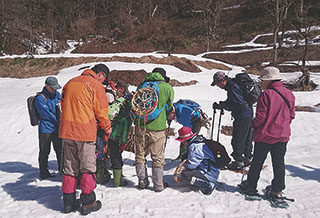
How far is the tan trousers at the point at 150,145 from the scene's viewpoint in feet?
13.9

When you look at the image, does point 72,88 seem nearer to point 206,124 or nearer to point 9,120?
point 206,124

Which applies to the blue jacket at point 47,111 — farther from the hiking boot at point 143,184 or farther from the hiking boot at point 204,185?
the hiking boot at point 204,185

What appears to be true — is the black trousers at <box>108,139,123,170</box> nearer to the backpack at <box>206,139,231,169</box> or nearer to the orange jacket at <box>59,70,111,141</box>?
the orange jacket at <box>59,70,111,141</box>

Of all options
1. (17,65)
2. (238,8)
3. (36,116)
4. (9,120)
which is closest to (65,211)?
(36,116)

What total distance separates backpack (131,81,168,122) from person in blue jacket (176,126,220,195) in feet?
2.62

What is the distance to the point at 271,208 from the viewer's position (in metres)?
3.66

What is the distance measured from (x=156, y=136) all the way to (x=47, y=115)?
2280mm

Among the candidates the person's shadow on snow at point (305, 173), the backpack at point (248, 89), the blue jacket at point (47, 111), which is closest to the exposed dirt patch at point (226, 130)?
the person's shadow on snow at point (305, 173)

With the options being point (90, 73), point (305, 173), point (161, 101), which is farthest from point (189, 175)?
point (305, 173)

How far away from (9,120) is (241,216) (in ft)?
31.4

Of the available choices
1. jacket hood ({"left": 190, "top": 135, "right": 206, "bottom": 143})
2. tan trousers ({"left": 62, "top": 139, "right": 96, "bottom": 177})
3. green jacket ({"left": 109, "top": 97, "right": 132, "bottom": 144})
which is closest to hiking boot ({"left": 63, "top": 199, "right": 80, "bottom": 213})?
tan trousers ({"left": 62, "top": 139, "right": 96, "bottom": 177})

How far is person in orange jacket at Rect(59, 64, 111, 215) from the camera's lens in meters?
3.49

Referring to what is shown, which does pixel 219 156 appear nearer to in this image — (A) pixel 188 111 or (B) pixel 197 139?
(B) pixel 197 139

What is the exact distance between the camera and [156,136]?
421 centimetres
